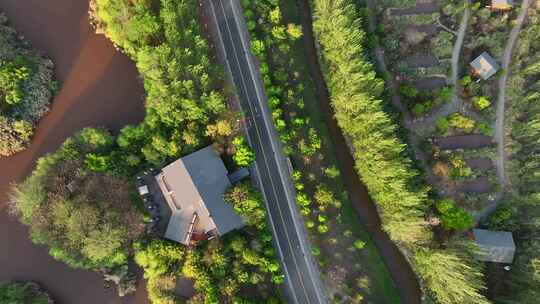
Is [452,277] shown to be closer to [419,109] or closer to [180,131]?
[419,109]

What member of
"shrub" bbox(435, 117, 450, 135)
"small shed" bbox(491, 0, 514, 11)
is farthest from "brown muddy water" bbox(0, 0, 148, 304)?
"small shed" bbox(491, 0, 514, 11)

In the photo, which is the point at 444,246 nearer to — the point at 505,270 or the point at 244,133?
the point at 505,270

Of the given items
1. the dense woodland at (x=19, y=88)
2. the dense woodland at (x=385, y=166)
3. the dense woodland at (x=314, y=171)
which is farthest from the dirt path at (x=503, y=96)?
the dense woodland at (x=19, y=88)

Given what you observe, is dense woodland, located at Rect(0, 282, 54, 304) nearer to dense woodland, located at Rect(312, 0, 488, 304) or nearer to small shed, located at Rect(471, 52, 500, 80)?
dense woodland, located at Rect(312, 0, 488, 304)

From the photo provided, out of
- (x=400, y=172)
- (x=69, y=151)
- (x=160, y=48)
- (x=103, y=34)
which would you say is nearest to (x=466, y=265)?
(x=400, y=172)

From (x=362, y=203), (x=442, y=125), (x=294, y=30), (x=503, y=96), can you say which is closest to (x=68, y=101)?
(x=294, y=30)
